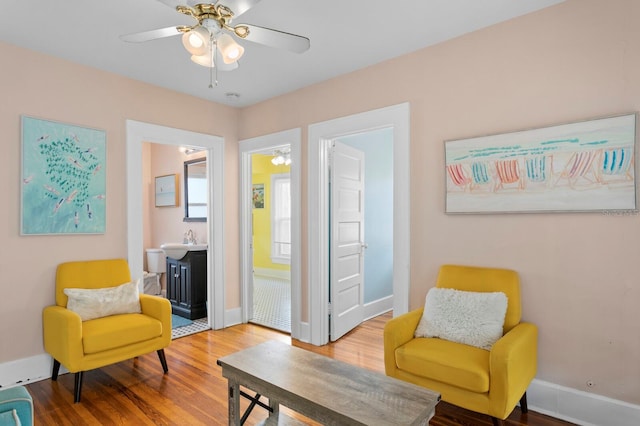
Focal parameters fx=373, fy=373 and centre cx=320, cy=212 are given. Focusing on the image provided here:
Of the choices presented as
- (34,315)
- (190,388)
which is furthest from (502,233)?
(34,315)

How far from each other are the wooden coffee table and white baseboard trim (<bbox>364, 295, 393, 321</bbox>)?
241cm

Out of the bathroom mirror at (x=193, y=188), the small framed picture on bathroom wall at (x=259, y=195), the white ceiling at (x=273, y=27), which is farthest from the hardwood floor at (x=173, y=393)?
the small framed picture on bathroom wall at (x=259, y=195)

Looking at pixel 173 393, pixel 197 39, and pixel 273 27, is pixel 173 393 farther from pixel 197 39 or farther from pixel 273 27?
pixel 273 27

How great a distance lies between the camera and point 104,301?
9.70ft

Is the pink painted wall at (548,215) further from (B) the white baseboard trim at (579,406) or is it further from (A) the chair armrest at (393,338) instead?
(A) the chair armrest at (393,338)

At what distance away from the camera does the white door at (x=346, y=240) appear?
12.4ft

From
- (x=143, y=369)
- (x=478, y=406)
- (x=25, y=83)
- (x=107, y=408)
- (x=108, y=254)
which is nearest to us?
(x=478, y=406)

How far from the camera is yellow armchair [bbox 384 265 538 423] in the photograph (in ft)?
6.45

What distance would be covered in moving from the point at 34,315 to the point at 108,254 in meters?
0.70

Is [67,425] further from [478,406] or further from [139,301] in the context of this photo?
[478,406]

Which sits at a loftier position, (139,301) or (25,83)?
(25,83)

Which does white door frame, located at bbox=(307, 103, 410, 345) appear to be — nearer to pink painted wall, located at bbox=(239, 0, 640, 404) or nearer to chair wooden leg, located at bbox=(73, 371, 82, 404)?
pink painted wall, located at bbox=(239, 0, 640, 404)

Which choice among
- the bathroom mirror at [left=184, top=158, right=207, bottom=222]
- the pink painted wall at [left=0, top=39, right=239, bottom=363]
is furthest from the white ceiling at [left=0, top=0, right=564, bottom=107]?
the bathroom mirror at [left=184, top=158, right=207, bottom=222]

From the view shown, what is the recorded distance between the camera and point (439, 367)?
2.13 meters
